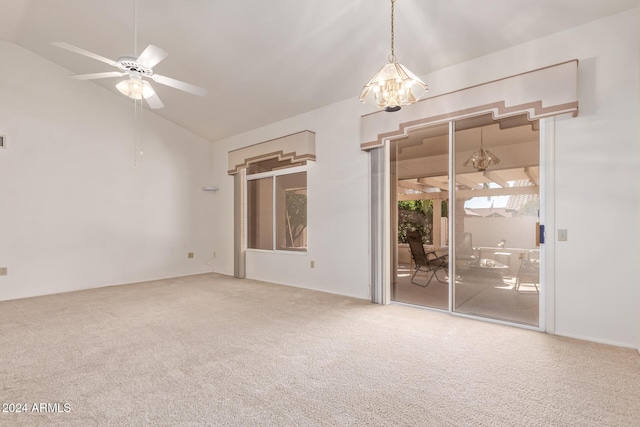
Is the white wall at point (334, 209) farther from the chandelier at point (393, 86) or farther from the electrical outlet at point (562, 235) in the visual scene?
the electrical outlet at point (562, 235)

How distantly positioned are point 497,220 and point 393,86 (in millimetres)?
2039

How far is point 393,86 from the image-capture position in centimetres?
250

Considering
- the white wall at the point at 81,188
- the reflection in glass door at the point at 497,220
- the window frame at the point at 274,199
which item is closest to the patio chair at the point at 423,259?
the reflection in glass door at the point at 497,220

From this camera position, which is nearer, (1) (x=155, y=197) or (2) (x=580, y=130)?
(2) (x=580, y=130)

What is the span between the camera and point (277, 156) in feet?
18.4

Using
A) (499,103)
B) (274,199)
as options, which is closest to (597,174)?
(499,103)

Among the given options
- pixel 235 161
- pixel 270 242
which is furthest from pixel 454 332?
pixel 235 161

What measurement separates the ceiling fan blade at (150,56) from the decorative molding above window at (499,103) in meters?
2.63

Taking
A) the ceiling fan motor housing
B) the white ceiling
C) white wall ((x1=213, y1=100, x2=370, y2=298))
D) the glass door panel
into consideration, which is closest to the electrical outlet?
the glass door panel

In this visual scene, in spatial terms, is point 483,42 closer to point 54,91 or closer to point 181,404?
point 181,404

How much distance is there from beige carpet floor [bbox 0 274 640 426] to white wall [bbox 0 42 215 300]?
1.36 meters

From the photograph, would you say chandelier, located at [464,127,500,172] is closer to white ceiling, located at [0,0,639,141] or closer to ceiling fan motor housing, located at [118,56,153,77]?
white ceiling, located at [0,0,639,141]

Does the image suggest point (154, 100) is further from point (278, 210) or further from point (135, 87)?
point (278, 210)

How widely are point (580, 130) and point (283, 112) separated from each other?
4.00 metres
